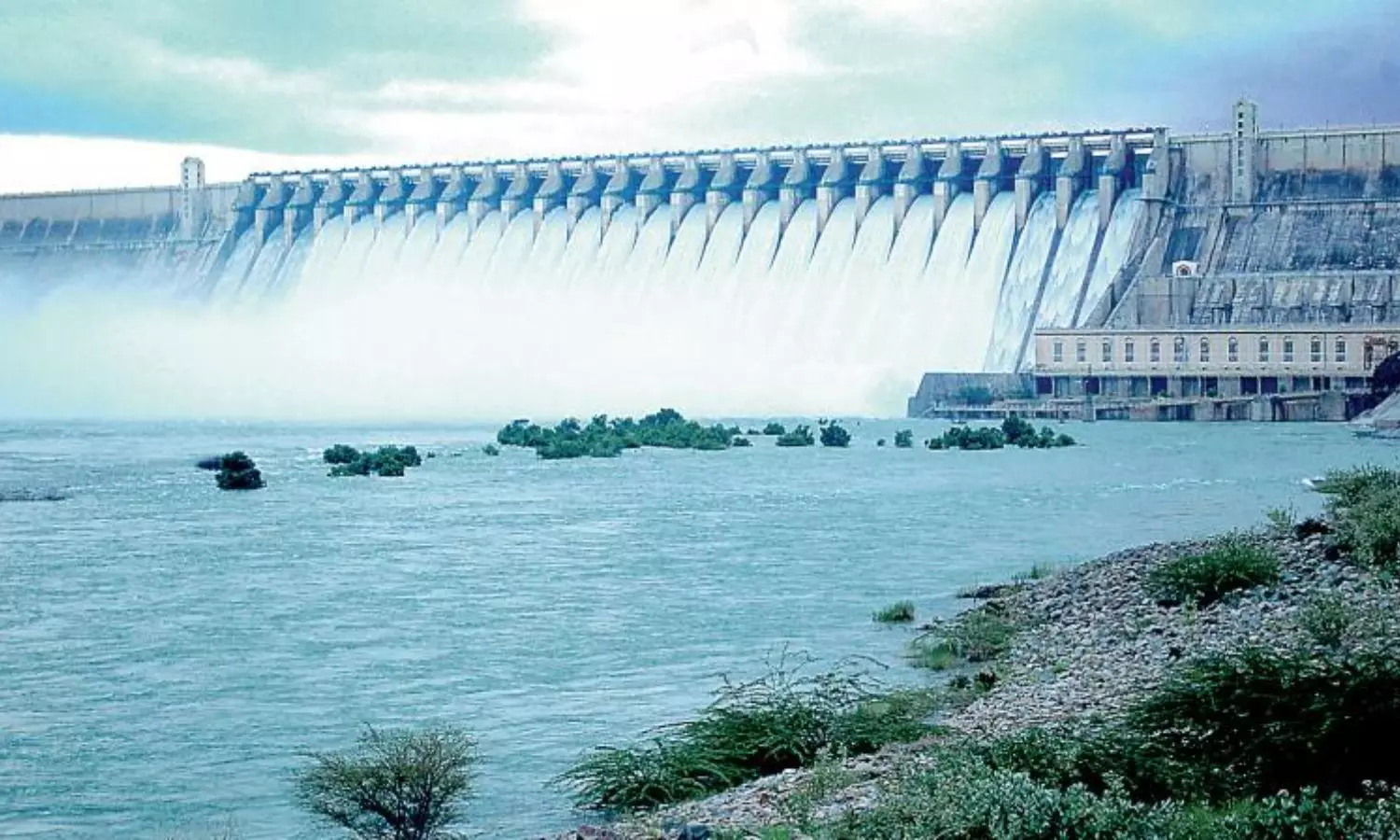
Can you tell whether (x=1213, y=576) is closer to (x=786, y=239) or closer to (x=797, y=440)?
(x=797, y=440)

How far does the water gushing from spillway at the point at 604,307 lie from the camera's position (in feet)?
211

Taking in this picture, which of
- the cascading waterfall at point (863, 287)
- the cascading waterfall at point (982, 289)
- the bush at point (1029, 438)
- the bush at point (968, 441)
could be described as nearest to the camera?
the bush at point (968, 441)

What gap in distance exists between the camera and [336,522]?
108 feet

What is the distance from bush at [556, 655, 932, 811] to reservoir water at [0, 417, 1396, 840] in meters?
0.34

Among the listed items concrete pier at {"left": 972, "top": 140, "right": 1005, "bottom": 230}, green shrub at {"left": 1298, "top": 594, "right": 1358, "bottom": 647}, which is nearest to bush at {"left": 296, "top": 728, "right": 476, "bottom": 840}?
green shrub at {"left": 1298, "top": 594, "right": 1358, "bottom": 647}

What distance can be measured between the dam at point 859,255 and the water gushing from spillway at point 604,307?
104 mm

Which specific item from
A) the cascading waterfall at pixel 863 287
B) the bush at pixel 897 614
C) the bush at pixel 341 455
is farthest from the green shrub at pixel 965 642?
the cascading waterfall at pixel 863 287

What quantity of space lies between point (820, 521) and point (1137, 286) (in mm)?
34178

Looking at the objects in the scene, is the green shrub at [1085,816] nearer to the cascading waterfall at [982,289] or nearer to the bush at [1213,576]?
the bush at [1213,576]

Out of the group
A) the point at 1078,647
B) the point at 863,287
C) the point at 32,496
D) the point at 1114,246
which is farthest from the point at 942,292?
the point at 1078,647

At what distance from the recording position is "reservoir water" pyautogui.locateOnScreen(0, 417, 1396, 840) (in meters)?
14.3

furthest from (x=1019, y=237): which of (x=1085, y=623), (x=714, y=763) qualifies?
(x=714, y=763)

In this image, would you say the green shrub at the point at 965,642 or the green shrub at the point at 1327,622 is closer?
the green shrub at the point at 1327,622

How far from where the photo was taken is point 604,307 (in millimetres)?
71375
